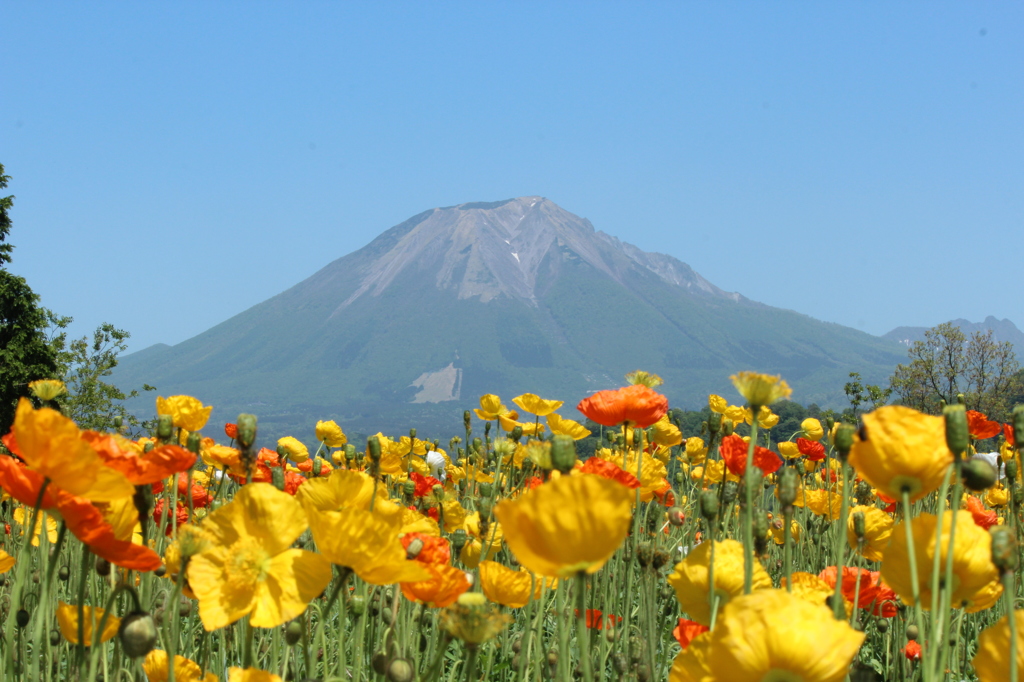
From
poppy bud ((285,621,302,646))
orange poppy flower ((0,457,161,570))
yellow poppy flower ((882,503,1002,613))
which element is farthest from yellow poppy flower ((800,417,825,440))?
orange poppy flower ((0,457,161,570))

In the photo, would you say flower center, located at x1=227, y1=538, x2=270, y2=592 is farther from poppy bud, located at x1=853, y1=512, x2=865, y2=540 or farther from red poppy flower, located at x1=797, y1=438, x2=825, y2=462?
red poppy flower, located at x1=797, y1=438, x2=825, y2=462

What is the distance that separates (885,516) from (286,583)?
207 centimetres

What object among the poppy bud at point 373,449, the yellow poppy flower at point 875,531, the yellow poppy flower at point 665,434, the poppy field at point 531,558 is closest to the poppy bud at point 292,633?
the poppy field at point 531,558

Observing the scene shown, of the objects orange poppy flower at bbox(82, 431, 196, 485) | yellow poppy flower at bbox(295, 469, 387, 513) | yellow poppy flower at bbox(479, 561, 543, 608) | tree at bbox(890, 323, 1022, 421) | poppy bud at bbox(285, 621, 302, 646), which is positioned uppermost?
tree at bbox(890, 323, 1022, 421)

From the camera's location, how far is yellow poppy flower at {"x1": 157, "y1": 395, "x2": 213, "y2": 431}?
8.00 feet

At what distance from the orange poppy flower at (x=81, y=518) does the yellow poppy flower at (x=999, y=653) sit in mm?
1178

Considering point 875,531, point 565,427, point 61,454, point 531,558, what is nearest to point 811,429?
point 875,531

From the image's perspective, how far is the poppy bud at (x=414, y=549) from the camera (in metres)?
1.60

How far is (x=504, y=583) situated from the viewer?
6.24ft

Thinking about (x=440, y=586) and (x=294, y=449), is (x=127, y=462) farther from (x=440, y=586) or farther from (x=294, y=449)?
(x=294, y=449)

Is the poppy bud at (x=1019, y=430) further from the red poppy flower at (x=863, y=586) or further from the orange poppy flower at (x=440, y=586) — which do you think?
the orange poppy flower at (x=440, y=586)

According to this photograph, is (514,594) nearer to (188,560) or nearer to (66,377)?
(188,560)

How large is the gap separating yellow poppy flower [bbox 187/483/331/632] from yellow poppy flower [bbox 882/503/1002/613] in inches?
38.4

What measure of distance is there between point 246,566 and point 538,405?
1.93m
